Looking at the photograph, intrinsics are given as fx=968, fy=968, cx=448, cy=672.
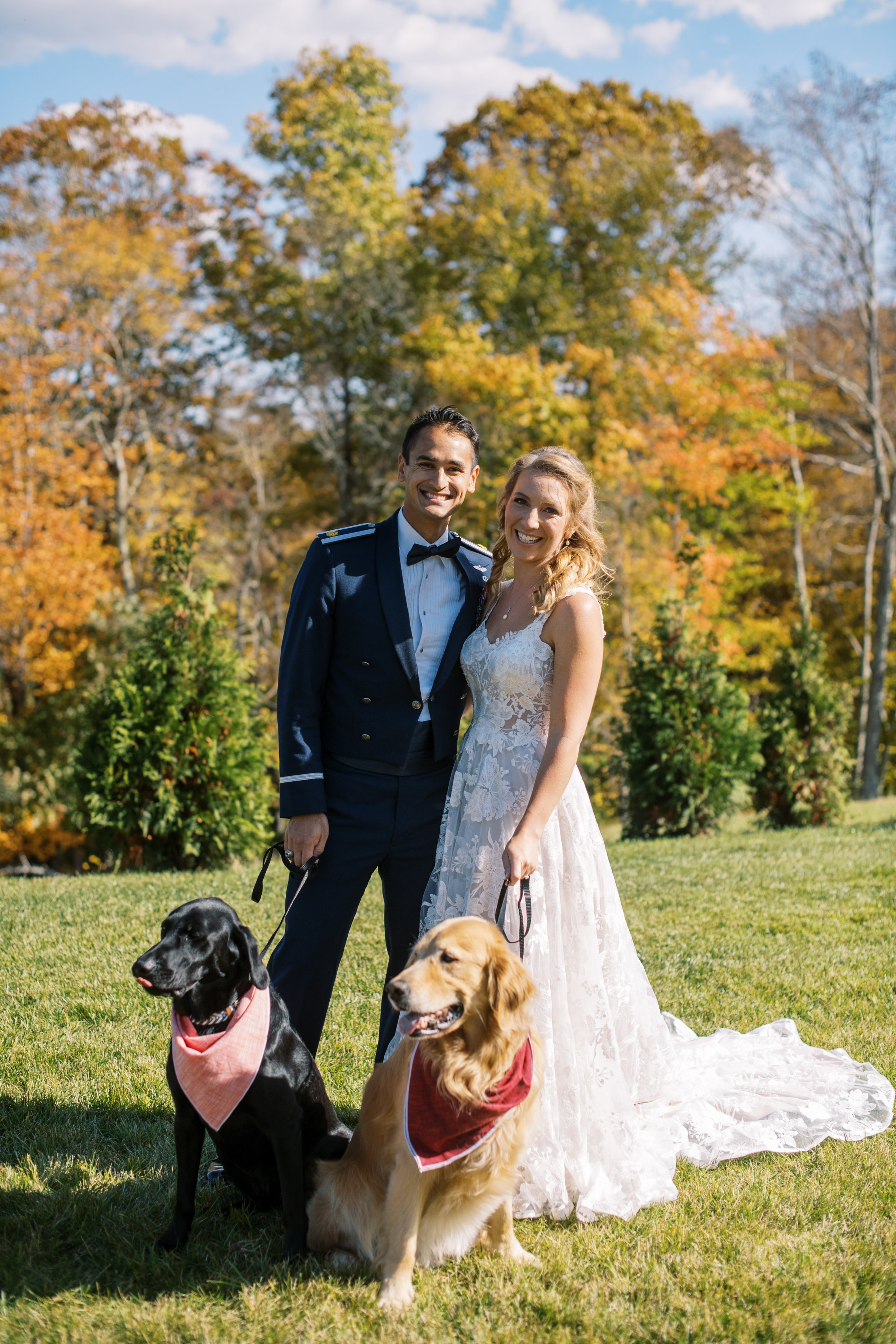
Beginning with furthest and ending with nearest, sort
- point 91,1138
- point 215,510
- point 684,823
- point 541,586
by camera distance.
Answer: point 215,510 → point 684,823 → point 91,1138 → point 541,586

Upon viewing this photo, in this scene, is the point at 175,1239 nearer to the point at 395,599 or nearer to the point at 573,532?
the point at 395,599

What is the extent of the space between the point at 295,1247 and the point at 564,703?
5.52ft

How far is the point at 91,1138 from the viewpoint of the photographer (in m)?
3.34

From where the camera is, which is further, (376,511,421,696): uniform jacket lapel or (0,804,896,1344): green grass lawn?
(376,511,421,696): uniform jacket lapel

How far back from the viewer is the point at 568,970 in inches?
123

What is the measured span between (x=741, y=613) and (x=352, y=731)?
20.7 meters

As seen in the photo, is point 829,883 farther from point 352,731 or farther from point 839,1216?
point 352,731

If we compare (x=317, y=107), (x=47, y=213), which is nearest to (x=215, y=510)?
(x=47, y=213)

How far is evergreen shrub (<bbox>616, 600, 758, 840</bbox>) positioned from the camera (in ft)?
31.6

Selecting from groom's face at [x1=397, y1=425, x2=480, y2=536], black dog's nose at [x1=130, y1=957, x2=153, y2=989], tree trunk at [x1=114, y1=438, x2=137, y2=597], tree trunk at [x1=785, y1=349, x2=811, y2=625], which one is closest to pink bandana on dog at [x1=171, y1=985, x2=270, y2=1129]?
black dog's nose at [x1=130, y1=957, x2=153, y2=989]

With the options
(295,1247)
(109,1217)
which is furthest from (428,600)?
(109,1217)

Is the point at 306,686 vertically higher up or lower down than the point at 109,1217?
higher up

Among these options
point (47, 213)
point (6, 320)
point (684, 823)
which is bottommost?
point (684, 823)

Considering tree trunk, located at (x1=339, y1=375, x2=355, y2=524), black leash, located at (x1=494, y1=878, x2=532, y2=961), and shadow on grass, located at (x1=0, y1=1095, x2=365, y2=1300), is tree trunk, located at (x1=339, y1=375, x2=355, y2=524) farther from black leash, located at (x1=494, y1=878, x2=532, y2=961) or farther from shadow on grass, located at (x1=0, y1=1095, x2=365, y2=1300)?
black leash, located at (x1=494, y1=878, x2=532, y2=961)
